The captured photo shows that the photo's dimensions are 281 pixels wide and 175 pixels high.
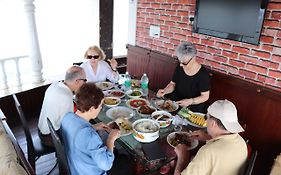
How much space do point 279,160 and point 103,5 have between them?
359cm

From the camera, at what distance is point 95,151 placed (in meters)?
1.39

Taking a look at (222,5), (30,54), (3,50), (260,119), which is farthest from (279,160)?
(3,50)

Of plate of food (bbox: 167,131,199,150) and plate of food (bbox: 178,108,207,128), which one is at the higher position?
plate of food (bbox: 178,108,207,128)

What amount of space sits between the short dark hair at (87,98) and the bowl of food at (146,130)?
37 centimetres

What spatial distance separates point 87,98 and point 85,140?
27cm

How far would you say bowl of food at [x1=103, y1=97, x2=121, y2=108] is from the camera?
84.7 inches

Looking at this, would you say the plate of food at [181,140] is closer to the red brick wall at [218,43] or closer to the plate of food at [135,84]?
the plate of food at [135,84]

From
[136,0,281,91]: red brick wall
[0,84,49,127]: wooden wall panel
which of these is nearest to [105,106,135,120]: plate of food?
[136,0,281,91]: red brick wall

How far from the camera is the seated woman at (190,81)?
2.28 m

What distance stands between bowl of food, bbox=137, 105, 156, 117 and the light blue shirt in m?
0.59

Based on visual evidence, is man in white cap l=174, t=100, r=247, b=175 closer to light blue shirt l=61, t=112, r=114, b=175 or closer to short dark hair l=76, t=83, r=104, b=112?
light blue shirt l=61, t=112, r=114, b=175

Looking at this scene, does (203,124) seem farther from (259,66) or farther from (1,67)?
(1,67)

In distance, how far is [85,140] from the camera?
1378 millimetres

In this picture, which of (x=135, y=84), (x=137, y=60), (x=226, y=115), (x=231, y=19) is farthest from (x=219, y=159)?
(x=137, y=60)
